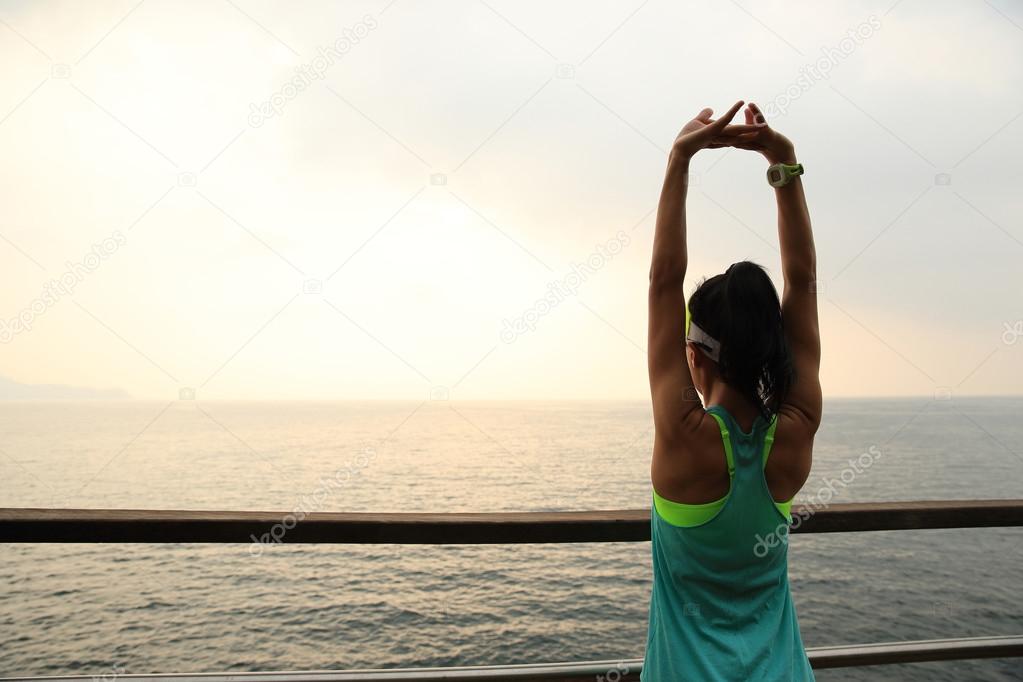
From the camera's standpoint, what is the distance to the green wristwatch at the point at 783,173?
45.7 inches

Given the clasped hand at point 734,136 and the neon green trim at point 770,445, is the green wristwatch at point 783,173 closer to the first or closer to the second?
the clasped hand at point 734,136

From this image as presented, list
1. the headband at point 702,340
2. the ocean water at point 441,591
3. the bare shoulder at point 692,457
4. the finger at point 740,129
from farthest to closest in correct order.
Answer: the ocean water at point 441,591
the finger at point 740,129
the headband at point 702,340
the bare shoulder at point 692,457

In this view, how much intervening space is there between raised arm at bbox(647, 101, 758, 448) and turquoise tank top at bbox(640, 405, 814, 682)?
8 cm

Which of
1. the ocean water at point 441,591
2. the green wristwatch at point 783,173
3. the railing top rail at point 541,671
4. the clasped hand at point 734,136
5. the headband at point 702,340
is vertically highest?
the clasped hand at point 734,136

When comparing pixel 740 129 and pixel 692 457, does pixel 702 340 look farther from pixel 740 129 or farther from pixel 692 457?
pixel 740 129

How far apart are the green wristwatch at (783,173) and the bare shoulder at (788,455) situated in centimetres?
46

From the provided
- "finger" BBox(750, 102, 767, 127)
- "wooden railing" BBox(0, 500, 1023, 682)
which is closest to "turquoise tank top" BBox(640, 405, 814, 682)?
"finger" BBox(750, 102, 767, 127)

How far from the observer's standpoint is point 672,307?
37.2 inches

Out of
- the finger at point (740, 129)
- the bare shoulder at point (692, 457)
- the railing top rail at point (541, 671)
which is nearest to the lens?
the bare shoulder at point (692, 457)

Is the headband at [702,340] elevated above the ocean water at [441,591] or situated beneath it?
elevated above

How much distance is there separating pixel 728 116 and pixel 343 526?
1353 mm

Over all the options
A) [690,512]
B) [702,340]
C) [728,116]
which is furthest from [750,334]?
[728,116]

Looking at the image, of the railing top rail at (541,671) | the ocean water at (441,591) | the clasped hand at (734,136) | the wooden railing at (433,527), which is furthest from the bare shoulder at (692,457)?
the ocean water at (441,591)

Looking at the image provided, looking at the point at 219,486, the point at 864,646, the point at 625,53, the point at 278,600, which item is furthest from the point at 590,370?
the point at 864,646
